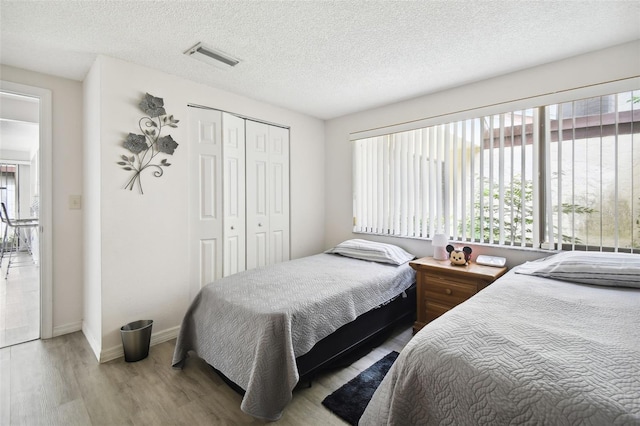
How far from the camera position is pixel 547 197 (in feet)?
7.82

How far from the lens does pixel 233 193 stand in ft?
10.0

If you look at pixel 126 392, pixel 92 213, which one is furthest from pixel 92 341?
pixel 92 213

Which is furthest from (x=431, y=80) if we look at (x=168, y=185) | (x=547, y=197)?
(x=168, y=185)

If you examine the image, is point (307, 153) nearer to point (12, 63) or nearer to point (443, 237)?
point (443, 237)

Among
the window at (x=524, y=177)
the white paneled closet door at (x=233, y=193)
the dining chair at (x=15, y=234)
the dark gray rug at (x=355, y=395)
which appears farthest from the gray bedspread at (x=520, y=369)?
the dining chair at (x=15, y=234)

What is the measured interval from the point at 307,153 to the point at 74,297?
2990 millimetres

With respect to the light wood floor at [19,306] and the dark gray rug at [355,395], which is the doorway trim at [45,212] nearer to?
the light wood floor at [19,306]

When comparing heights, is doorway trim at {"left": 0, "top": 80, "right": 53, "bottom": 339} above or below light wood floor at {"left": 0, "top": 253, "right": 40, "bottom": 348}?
above

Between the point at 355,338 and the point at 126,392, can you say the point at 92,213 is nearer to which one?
the point at 126,392

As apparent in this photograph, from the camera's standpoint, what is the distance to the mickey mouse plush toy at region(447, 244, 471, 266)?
2.55 metres

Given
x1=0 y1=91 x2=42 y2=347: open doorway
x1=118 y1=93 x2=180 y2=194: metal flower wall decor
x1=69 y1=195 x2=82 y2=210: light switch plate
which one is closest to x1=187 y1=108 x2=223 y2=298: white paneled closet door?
x1=118 y1=93 x2=180 y2=194: metal flower wall decor

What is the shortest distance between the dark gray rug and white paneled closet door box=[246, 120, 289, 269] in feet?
5.79

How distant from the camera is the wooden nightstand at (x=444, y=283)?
7.64 feet

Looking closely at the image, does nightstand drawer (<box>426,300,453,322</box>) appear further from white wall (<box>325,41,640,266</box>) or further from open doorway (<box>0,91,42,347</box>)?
open doorway (<box>0,91,42,347</box>)
